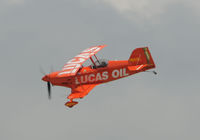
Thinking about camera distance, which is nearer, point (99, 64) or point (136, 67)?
point (136, 67)

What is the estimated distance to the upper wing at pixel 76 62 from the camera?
4884 centimetres

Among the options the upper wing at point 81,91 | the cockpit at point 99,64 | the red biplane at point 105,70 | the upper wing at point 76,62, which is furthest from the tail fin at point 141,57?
the upper wing at point 81,91

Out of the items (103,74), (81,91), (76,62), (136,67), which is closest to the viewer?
(81,91)

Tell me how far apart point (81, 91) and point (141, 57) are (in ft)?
19.8

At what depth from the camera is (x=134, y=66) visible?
1941 inches

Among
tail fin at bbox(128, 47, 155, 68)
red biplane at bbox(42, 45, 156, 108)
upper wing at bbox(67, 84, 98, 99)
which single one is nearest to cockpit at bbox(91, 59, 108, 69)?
red biplane at bbox(42, 45, 156, 108)

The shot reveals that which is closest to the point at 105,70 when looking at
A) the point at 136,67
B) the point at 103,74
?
the point at 103,74

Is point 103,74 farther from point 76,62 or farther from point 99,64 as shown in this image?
point 76,62

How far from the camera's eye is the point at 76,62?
4994 centimetres

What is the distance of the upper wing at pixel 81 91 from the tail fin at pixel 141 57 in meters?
4.06

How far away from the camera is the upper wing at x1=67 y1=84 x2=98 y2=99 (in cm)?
4719

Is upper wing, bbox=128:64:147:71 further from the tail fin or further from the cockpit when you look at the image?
the cockpit

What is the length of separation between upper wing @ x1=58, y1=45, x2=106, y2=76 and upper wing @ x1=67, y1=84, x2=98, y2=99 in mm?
1392

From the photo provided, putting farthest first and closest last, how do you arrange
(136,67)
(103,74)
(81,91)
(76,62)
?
(76,62), (103,74), (136,67), (81,91)
